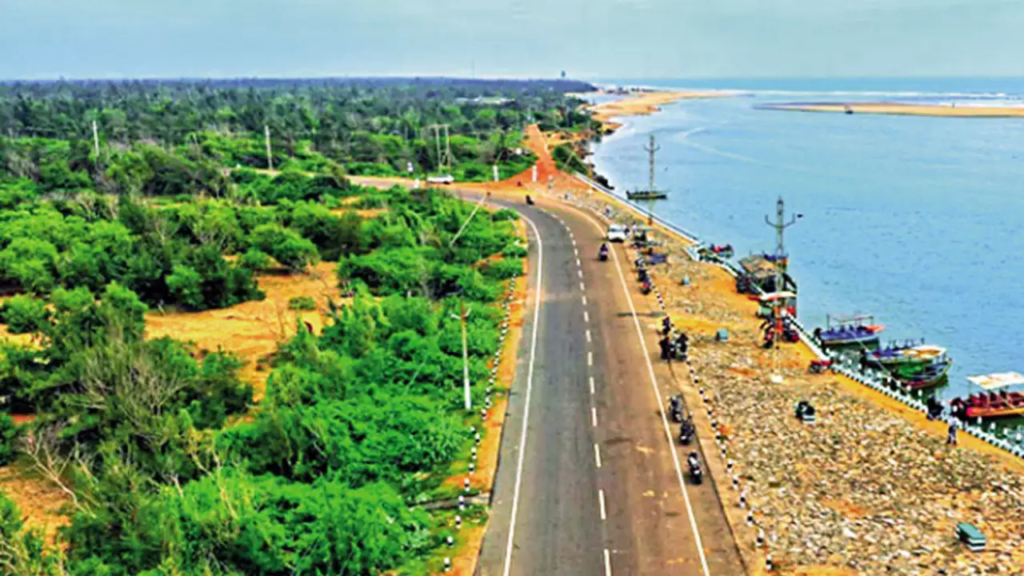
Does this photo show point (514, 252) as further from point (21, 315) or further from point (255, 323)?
point (21, 315)

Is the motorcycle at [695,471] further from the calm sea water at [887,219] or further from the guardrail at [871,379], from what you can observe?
the calm sea water at [887,219]

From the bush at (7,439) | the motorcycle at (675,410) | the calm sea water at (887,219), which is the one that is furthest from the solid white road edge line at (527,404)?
the bush at (7,439)

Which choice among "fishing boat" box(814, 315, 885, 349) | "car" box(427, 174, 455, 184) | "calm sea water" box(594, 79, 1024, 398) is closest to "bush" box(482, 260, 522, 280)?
"calm sea water" box(594, 79, 1024, 398)

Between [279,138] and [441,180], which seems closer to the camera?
[441,180]

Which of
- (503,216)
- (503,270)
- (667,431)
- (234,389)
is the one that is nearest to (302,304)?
(503,270)

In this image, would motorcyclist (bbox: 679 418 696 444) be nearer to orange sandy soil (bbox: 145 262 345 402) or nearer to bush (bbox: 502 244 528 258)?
orange sandy soil (bbox: 145 262 345 402)
